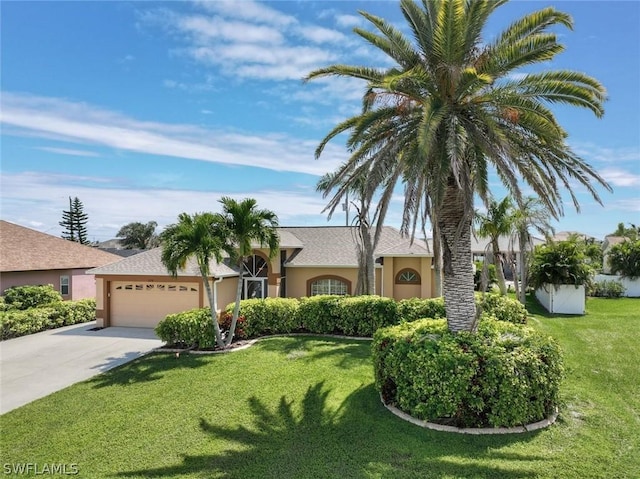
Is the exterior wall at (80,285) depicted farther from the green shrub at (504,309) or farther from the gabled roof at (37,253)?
the green shrub at (504,309)

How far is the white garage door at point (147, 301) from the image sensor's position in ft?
61.6

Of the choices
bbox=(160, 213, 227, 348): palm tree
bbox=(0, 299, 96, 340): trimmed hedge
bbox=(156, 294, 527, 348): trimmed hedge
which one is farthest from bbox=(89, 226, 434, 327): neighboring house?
bbox=(160, 213, 227, 348): palm tree

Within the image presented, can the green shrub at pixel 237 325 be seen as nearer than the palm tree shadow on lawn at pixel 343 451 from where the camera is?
No

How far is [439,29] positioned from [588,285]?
19248 mm

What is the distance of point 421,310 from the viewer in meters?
15.3

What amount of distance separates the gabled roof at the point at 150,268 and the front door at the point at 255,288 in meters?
2.26

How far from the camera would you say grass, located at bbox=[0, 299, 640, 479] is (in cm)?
622

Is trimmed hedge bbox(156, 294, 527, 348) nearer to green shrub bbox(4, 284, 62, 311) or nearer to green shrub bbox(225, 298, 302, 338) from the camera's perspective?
green shrub bbox(225, 298, 302, 338)

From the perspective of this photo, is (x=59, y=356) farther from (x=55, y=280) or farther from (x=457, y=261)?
(x=457, y=261)

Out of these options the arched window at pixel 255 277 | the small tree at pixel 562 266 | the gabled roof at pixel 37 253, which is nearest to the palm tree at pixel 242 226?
the arched window at pixel 255 277

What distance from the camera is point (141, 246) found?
63188 millimetres

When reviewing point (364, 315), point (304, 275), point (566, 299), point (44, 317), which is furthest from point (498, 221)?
point (44, 317)

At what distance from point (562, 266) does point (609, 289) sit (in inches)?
457

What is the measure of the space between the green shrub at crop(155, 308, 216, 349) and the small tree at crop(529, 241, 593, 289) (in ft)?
61.1
